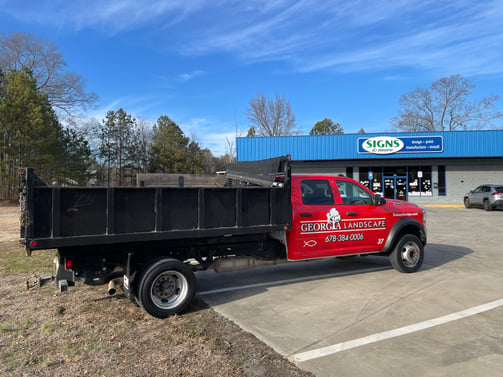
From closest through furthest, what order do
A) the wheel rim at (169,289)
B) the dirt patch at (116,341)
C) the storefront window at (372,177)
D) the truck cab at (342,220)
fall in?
1. the dirt patch at (116,341)
2. the wheel rim at (169,289)
3. the truck cab at (342,220)
4. the storefront window at (372,177)

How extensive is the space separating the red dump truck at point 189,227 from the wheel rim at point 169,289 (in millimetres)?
13

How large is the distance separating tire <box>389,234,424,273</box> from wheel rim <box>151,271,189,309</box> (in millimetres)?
4308

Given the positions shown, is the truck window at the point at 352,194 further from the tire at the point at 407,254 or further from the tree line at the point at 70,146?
the tree line at the point at 70,146

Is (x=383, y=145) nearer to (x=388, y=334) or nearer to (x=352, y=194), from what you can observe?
(x=352, y=194)

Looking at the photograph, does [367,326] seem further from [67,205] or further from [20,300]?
[20,300]

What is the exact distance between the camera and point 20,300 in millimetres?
5605

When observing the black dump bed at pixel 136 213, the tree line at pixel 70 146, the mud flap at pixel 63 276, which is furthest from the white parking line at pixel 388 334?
the tree line at pixel 70 146

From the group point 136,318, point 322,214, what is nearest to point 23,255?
point 136,318

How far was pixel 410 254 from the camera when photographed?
740cm

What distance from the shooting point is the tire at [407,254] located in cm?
727

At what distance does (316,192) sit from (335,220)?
0.59m

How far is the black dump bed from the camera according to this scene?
4.17 meters

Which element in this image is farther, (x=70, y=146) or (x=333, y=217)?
(x=70, y=146)

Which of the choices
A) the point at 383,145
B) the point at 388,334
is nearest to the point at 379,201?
the point at 388,334
